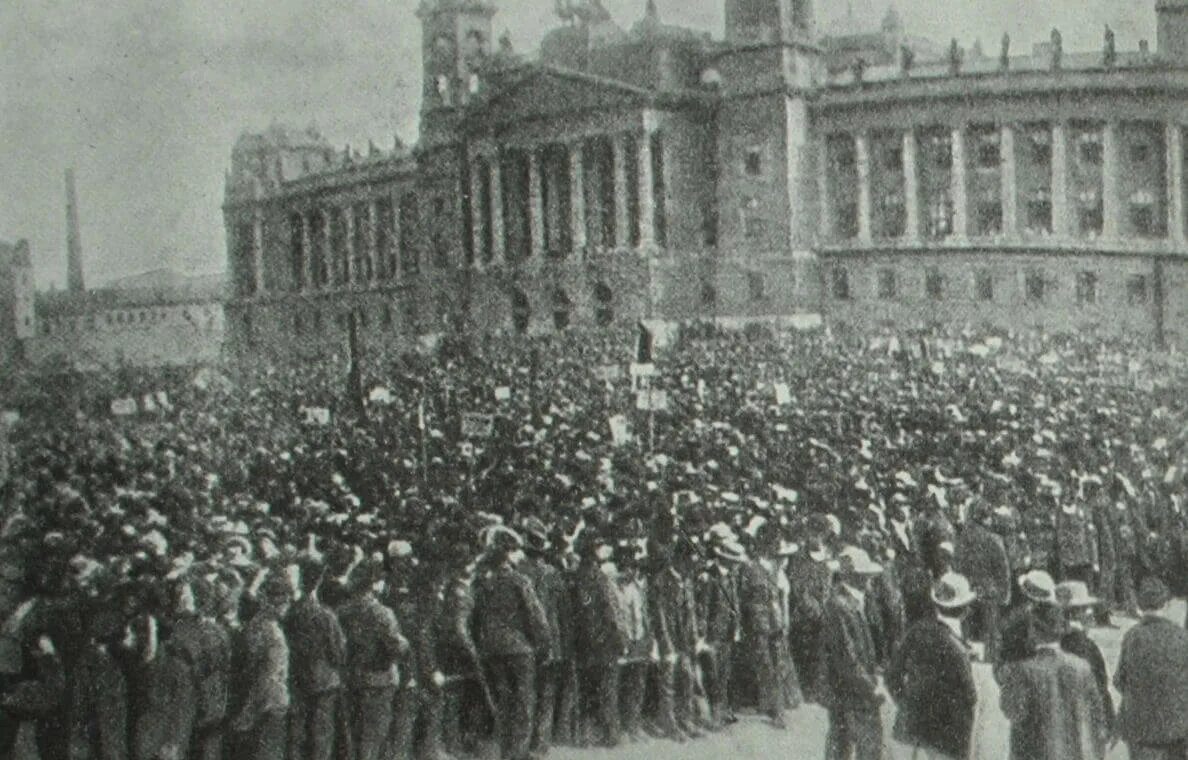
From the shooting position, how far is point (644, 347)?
11.9 m

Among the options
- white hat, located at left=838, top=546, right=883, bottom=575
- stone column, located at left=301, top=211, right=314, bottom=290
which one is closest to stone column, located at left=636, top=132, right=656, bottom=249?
stone column, located at left=301, top=211, right=314, bottom=290

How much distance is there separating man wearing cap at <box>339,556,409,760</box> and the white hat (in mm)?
2915

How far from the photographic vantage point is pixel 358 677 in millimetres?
6984

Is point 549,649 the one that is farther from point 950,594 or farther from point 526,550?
point 950,594

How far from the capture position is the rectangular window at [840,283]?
26.5 m

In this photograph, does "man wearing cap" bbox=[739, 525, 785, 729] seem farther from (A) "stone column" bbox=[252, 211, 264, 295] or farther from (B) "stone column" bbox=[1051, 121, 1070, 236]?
(B) "stone column" bbox=[1051, 121, 1070, 236]

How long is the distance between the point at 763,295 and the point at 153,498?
12.0 meters

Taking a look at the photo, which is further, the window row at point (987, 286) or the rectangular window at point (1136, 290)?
the window row at point (987, 286)

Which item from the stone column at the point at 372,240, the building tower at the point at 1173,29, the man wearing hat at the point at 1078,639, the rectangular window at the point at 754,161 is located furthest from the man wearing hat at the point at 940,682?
the rectangular window at the point at 754,161

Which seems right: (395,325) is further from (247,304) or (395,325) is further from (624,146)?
(624,146)

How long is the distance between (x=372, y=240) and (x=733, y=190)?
1291 centimetres

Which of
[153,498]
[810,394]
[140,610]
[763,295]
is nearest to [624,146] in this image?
[763,295]

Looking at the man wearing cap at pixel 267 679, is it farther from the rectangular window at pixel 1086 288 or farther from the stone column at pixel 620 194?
the rectangular window at pixel 1086 288

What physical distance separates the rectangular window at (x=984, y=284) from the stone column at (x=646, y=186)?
6128 mm
